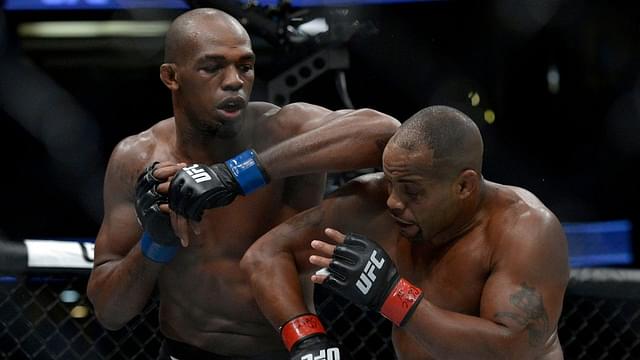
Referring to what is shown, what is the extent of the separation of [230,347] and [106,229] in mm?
355

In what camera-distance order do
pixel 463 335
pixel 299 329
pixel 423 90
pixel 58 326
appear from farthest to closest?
pixel 423 90, pixel 58 326, pixel 299 329, pixel 463 335

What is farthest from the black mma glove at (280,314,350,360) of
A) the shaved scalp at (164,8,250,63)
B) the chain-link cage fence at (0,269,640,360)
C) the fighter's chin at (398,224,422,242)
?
the chain-link cage fence at (0,269,640,360)

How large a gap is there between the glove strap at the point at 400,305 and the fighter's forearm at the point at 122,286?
Result: 520 mm

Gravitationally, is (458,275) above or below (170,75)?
below

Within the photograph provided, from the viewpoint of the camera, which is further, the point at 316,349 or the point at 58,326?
the point at 58,326

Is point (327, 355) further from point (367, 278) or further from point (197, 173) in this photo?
point (197, 173)

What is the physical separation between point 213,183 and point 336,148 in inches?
9.5

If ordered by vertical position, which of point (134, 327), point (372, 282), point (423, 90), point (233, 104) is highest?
point (233, 104)

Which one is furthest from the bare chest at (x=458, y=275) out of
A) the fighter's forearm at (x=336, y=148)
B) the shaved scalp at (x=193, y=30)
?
the shaved scalp at (x=193, y=30)

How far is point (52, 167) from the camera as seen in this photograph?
10.9ft

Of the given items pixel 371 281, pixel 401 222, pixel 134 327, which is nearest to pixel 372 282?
pixel 371 281

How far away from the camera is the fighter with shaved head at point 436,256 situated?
1859 mm

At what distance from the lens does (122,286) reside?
2191 millimetres

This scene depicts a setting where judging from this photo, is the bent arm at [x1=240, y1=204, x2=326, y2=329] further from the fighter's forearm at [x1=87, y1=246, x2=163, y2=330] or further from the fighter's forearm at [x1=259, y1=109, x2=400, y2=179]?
the fighter's forearm at [x1=87, y1=246, x2=163, y2=330]
